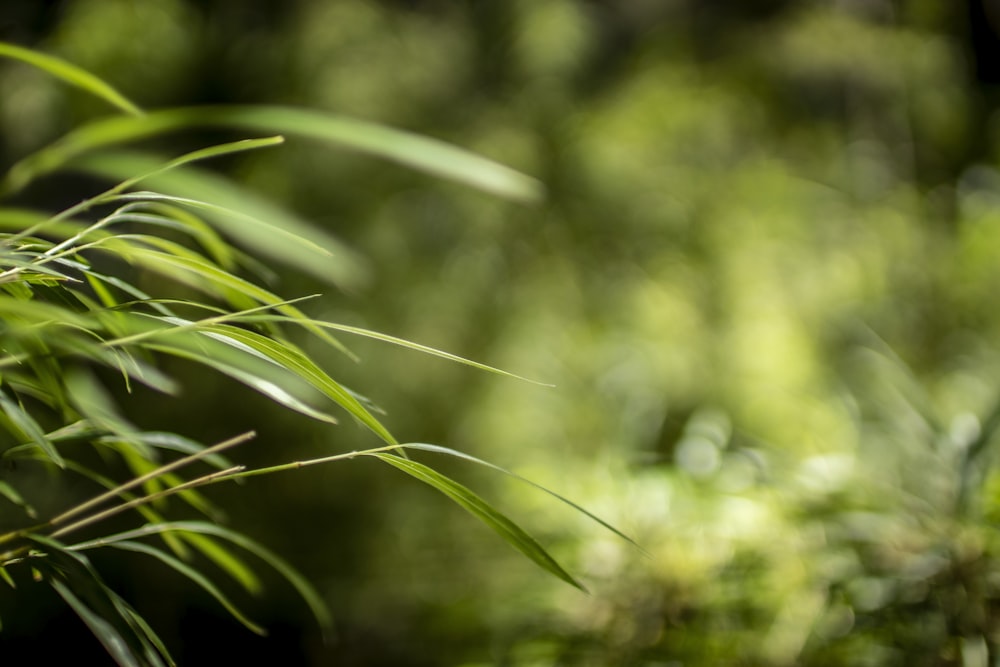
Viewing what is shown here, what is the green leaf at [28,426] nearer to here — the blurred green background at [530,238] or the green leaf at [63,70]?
the green leaf at [63,70]

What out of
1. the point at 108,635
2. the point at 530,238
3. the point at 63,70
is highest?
the point at 63,70

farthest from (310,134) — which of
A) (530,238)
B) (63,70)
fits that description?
(530,238)

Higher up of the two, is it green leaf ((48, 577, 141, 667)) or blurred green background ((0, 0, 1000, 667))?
green leaf ((48, 577, 141, 667))

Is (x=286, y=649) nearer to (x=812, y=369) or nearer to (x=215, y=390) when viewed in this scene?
(x=215, y=390)

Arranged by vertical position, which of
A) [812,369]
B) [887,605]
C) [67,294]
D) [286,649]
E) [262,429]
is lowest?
[286,649]

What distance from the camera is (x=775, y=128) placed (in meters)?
1.46

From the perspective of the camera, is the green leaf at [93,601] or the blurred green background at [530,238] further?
the blurred green background at [530,238]

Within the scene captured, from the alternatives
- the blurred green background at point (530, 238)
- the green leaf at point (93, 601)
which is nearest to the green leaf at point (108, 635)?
the green leaf at point (93, 601)

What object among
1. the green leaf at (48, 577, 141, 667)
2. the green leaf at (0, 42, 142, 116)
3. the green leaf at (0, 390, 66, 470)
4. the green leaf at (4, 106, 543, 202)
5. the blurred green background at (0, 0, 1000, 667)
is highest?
the green leaf at (0, 42, 142, 116)

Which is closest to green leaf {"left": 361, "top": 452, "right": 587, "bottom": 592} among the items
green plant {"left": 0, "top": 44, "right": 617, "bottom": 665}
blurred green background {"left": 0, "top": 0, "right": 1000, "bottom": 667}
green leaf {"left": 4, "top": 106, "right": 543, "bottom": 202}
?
green plant {"left": 0, "top": 44, "right": 617, "bottom": 665}

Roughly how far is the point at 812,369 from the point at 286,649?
1.03 m

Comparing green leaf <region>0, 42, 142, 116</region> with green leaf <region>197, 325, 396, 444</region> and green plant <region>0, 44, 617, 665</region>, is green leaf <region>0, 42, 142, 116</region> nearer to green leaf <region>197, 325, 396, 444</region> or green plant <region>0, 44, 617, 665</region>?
green plant <region>0, 44, 617, 665</region>

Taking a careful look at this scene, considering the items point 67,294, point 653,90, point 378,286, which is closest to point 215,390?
point 378,286

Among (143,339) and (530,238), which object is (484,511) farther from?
(530,238)
